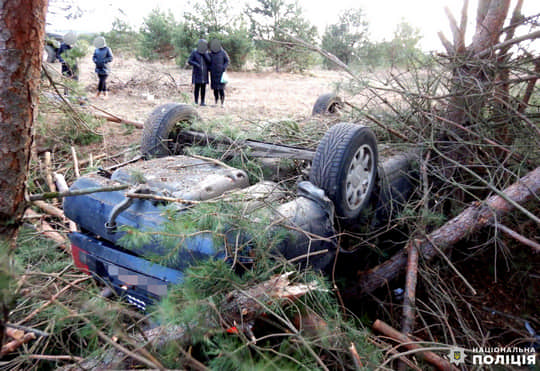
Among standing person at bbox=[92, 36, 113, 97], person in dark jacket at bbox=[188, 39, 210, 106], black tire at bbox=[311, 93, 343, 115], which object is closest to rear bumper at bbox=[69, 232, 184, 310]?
black tire at bbox=[311, 93, 343, 115]

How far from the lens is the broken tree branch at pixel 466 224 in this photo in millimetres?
3154

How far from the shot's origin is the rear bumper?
2246mm

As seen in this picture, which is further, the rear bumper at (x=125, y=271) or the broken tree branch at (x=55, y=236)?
the broken tree branch at (x=55, y=236)

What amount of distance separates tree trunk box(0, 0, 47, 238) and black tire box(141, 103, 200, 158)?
6.46 ft

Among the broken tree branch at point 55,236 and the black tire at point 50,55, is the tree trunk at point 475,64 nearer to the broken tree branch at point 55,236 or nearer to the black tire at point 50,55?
the broken tree branch at point 55,236

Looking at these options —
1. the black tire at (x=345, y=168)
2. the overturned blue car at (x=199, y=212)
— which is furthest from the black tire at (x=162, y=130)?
the black tire at (x=345, y=168)

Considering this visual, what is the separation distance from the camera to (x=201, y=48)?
10.4m

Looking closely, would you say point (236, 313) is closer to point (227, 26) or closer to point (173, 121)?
point (173, 121)

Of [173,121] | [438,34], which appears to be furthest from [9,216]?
[438,34]

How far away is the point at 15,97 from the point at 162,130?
2.04 m

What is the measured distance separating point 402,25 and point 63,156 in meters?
5.45

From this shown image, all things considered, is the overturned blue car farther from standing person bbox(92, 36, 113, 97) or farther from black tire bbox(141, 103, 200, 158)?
standing person bbox(92, 36, 113, 97)

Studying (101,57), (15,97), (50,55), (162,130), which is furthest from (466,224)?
(101,57)

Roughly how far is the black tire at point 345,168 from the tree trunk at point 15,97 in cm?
184
